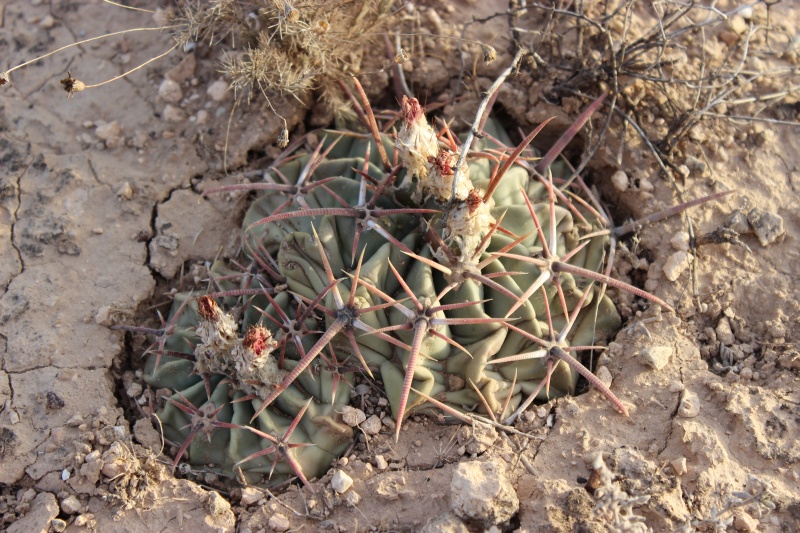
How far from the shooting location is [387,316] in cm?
272

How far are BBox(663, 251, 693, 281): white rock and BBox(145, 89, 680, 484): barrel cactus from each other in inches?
14.2

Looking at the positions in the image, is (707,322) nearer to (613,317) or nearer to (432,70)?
(613,317)

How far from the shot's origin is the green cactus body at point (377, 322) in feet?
8.55

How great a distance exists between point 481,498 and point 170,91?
9.15ft

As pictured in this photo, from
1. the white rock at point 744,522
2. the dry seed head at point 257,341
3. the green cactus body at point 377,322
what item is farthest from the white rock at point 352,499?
the white rock at point 744,522

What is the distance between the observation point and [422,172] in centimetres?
260

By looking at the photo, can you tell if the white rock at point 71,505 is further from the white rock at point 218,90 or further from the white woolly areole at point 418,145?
the white rock at point 218,90

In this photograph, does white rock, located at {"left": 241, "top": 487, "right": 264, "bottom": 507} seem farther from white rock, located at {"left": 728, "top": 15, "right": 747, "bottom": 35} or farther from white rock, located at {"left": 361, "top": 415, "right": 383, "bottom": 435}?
white rock, located at {"left": 728, "top": 15, "right": 747, "bottom": 35}

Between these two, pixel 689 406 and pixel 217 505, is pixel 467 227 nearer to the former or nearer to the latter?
pixel 689 406

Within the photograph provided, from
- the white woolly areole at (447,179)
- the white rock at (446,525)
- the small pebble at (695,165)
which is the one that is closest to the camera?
the white rock at (446,525)

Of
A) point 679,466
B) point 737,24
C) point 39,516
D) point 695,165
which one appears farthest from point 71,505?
point 737,24

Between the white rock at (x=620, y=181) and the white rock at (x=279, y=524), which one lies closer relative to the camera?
the white rock at (x=279, y=524)

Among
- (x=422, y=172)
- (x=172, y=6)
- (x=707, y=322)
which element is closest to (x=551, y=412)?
(x=707, y=322)

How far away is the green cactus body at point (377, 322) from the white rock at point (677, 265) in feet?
1.17
